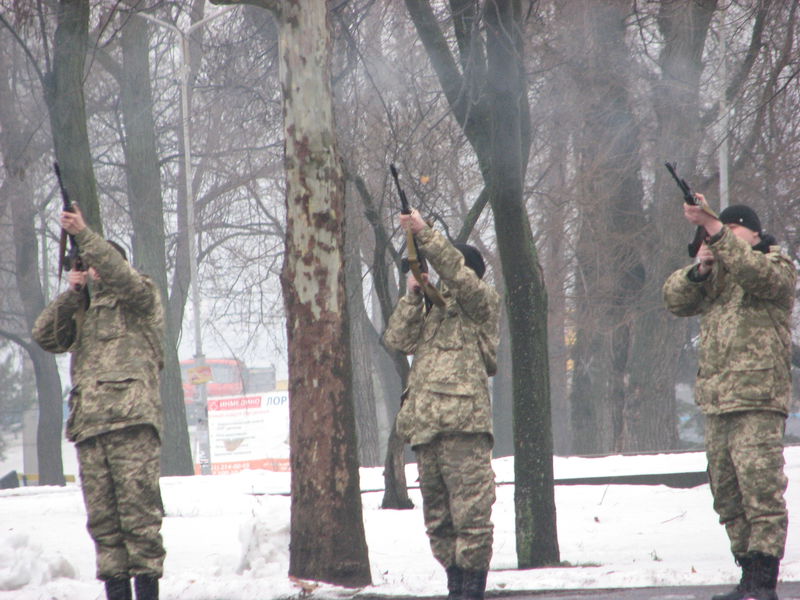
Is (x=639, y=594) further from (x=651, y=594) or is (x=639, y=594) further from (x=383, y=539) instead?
(x=383, y=539)

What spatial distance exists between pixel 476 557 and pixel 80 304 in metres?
2.25

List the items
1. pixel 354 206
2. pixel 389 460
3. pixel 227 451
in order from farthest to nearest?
pixel 227 451, pixel 354 206, pixel 389 460

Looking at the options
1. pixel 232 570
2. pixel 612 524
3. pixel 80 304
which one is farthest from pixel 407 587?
pixel 612 524

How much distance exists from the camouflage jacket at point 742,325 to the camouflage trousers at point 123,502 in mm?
2590

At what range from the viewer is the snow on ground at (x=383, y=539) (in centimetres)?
641

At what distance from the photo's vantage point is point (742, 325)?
507 cm

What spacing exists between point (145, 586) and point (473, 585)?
1.52 m

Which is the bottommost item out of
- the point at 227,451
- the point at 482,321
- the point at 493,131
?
the point at 227,451

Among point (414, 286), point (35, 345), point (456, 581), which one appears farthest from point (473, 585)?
point (35, 345)

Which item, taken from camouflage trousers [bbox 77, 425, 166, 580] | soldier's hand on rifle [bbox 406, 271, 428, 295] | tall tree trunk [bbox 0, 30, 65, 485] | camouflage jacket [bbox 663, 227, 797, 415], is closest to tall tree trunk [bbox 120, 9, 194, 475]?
tall tree trunk [bbox 0, 30, 65, 485]

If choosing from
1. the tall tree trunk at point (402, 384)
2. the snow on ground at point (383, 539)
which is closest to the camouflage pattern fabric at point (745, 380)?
the snow on ground at point (383, 539)

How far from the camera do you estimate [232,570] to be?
7.12m

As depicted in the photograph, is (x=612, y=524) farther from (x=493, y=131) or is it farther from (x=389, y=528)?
(x=493, y=131)

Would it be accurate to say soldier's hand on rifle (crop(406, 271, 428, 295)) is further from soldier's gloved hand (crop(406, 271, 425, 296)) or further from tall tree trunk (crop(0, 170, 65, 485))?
tall tree trunk (crop(0, 170, 65, 485))
